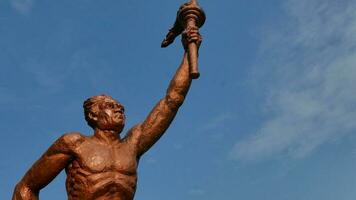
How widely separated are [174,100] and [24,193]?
1.88 metres

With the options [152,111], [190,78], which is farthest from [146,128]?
[190,78]

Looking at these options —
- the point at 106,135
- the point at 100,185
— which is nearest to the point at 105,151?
the point at 106,135

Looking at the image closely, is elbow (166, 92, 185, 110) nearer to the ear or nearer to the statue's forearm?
the statue's forearm

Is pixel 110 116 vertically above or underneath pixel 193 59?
underneath

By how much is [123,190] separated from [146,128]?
880 millimetres

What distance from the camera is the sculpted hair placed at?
6754mm

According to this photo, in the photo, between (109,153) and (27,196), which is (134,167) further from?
(27,196)

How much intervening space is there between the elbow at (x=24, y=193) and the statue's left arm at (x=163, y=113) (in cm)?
116

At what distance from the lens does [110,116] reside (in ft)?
22.0

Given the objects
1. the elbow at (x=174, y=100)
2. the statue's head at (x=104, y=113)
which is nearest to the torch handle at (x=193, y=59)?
the elbow at (x=174, y=100)

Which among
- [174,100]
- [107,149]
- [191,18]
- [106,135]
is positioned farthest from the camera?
[191,18]

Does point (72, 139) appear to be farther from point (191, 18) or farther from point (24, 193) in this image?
point (191, 18)

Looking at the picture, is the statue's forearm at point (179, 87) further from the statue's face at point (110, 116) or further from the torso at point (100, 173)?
the torso at point (100, 173)

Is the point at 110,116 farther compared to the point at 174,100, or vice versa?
the point at 174,100
